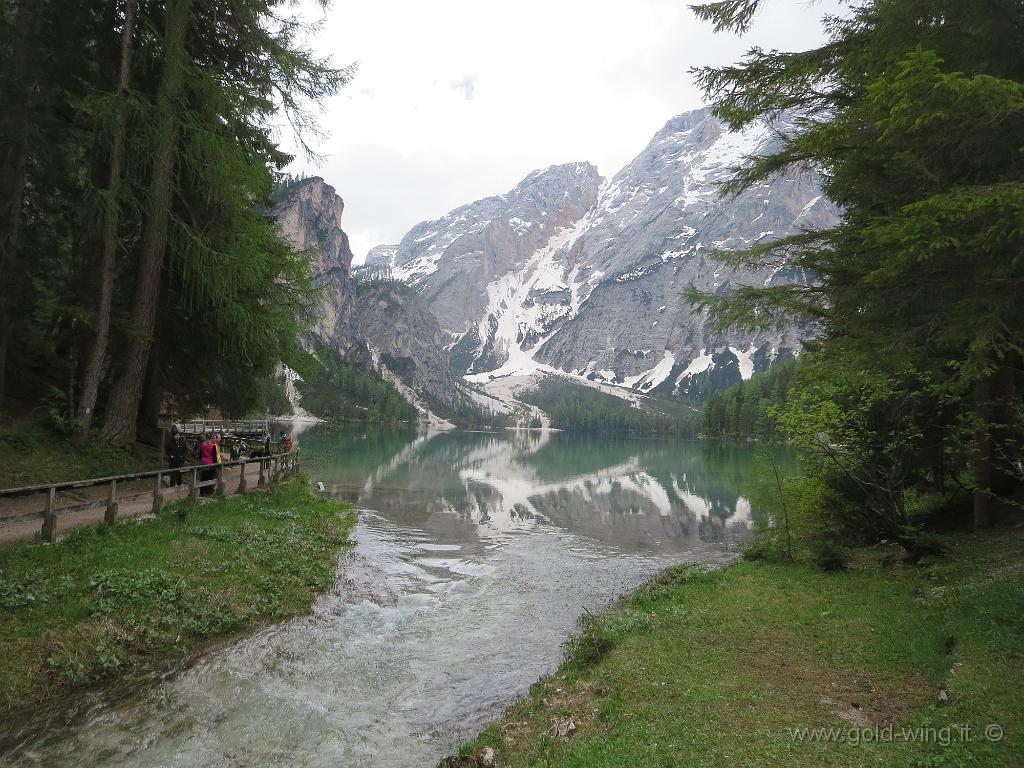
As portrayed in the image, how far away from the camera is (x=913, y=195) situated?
32.8 feet

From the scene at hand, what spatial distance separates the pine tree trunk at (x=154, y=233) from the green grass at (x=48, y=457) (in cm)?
78

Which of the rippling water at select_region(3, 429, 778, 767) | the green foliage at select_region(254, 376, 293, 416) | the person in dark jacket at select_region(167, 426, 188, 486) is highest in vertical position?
the green foliage at select_region(254, 376, 293, 416)

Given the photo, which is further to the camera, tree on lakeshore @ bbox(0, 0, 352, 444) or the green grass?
tree on lakeshore @ bbox(0, 0, 352, 444)

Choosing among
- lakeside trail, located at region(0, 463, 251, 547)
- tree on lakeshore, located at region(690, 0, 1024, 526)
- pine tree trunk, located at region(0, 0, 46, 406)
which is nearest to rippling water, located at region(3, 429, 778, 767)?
lakeside trail, located at region(0, 463, 251, 547)

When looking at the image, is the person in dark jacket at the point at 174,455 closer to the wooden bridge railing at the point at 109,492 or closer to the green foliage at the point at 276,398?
the wooden bridge railing at the point at 109,492

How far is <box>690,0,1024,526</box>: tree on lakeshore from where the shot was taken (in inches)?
272

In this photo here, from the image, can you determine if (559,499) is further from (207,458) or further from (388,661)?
(388,661)

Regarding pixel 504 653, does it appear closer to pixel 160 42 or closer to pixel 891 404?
pixel 891 404

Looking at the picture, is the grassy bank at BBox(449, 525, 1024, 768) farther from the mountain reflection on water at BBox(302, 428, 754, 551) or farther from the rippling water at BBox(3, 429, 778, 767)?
the mountain reflection on water at BBox(302, 428, 754, 551)

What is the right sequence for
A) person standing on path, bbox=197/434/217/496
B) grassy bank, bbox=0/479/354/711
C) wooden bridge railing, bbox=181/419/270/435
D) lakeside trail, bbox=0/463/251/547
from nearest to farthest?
1. grassy bank, bbox=0/479/354/711
2. lakeside trail, bbox=0/463/251/547
3. person standing on path, bbox=197/434/217/496
4. wooden bridge railing, bbox=181/419/270/435

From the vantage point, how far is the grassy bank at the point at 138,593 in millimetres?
8031

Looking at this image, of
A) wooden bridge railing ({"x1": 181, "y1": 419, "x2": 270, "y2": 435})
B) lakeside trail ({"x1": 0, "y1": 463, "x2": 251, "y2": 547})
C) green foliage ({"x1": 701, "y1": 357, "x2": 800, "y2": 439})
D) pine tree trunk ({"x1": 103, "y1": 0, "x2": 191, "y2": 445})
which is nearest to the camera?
lakeside trail ({"x1": 0, "y1": 463, "x2": 251, "y2": 547})

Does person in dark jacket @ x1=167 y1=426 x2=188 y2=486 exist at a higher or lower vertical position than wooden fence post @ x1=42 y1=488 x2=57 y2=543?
higher

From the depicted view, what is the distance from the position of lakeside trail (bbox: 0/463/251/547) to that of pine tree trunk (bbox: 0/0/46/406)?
178 inches
